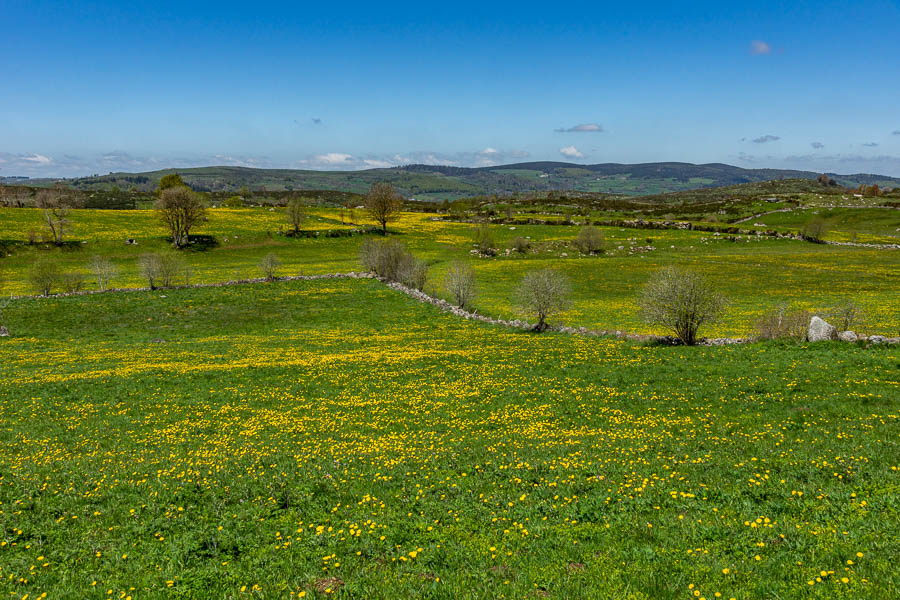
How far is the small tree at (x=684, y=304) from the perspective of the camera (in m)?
33.0

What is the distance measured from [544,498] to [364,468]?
6.35 metres

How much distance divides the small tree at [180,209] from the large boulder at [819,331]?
110 m

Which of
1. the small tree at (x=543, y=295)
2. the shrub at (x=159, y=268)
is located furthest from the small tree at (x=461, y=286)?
the shrub at (x=159, y=268)

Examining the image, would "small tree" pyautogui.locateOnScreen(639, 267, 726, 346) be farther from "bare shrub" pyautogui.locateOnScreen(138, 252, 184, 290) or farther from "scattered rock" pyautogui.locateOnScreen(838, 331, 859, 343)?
"bare shrub" pyautogui.locateOnScreen(138, 252, 184, 290)

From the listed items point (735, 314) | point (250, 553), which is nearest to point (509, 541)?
point (250, 553)

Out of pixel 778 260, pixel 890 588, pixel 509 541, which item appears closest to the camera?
pixel 890 588

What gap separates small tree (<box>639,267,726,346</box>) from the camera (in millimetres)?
33031

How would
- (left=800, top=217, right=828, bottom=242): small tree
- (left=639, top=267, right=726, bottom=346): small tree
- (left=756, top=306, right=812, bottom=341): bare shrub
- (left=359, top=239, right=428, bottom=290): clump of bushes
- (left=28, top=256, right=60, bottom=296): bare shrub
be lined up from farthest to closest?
(left=800, top=217, right=828, bottom=242): small tree
(left=359, top=239, right=428, bottom=290): clump of bushes
(left=28, top=256, right=60, bottom=296): bare shrub
(left=639, top=267, right=726, bottom=346): small tree
(left=756, top=306, right=812, bottom=341): bare shrub

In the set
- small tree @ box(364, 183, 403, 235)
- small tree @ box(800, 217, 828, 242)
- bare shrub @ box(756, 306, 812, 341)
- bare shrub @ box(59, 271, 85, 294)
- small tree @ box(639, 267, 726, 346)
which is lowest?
bare shrub @ box(59, 271, 85, 294)

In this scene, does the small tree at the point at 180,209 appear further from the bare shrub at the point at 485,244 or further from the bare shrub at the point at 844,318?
the bare shrub at the point at 844,318

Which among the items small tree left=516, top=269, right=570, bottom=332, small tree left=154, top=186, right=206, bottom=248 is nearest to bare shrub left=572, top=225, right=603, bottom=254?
small tree left=516, top=269, right=570, bottom=332

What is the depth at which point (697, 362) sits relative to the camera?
27.9 meters

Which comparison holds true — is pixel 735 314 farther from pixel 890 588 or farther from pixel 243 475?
pixel 243 475

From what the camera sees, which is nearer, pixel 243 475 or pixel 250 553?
pixel 250 553
